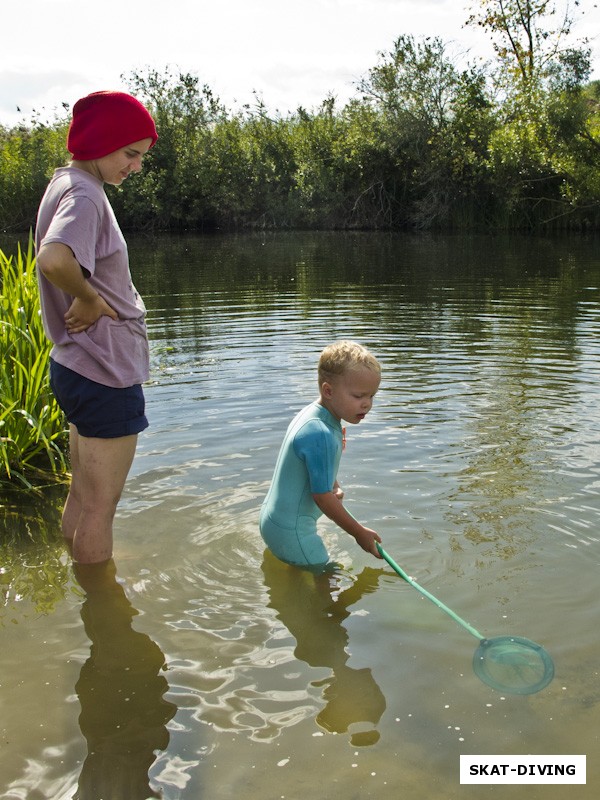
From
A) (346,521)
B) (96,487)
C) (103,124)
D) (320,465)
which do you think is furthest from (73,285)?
(346,521)

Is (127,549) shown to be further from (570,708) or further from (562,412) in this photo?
(562,412)

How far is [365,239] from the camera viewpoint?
94.8 ft

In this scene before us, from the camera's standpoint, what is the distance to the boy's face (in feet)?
11.5

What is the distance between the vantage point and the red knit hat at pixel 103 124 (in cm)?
310

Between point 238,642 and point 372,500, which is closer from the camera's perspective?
point 238,642

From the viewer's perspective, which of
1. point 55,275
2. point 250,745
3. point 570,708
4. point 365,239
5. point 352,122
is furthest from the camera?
point 352,122

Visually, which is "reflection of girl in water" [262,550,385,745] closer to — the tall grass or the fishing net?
the fishing net

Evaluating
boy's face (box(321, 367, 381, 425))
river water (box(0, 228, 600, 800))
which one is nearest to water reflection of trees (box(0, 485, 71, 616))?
river water (box(0, 228, 600, 800))

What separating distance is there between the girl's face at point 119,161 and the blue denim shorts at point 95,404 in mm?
793

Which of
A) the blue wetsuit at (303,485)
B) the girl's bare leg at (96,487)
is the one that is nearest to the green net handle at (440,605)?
the blue wetsuit at (303,485)

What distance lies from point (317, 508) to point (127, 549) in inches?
40.7

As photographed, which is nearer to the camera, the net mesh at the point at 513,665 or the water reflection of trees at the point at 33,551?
the net mesh at the point at 513,665

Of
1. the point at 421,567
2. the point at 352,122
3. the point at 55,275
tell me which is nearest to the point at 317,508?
the point at 421,567

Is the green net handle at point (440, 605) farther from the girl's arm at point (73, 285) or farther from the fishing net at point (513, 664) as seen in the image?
the girl's arm at point (73, 285)
